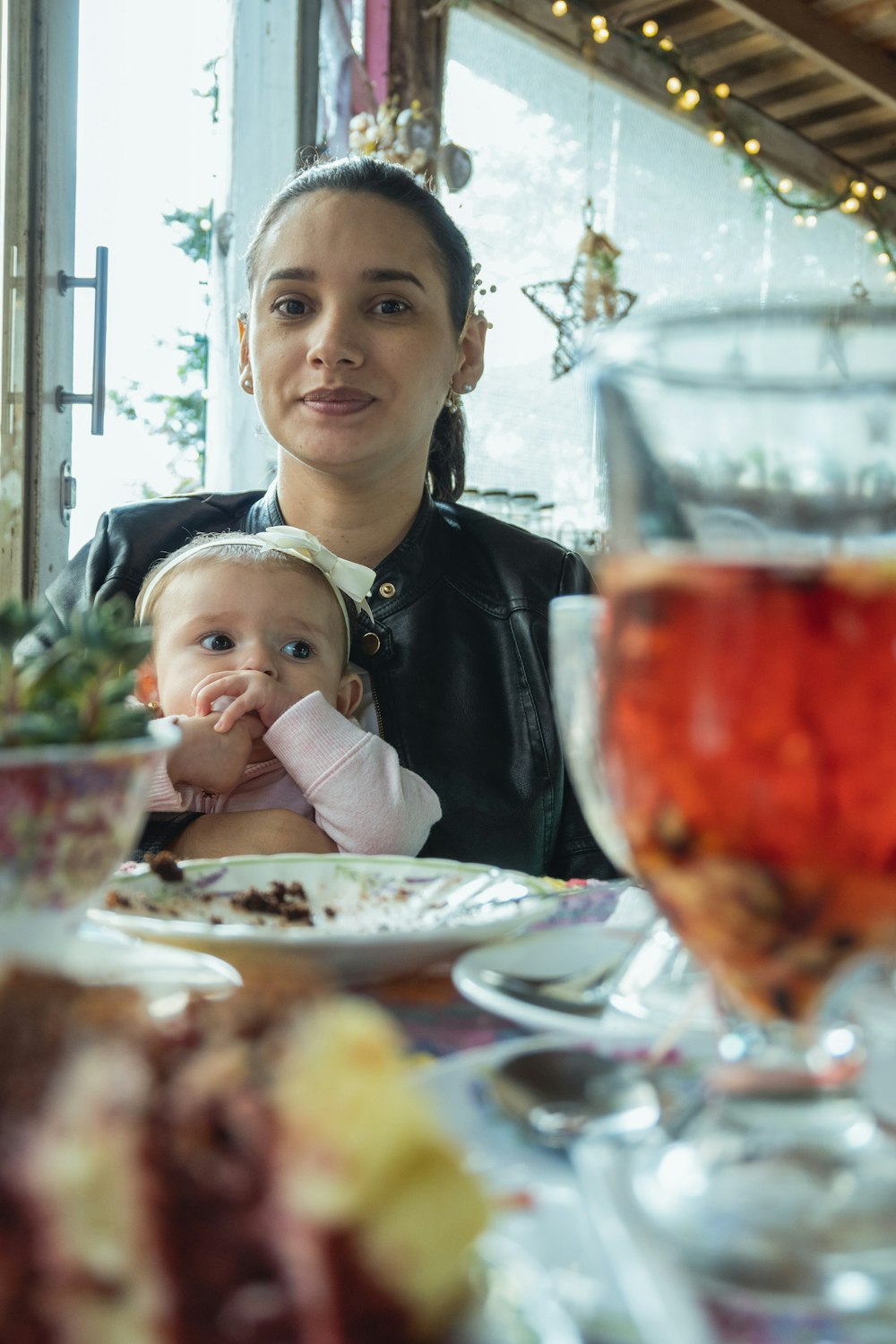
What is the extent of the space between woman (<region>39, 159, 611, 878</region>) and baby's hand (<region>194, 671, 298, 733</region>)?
24 centimetres

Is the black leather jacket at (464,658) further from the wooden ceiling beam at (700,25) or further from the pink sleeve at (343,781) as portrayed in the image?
the wooden ceiling beam at (700,25)

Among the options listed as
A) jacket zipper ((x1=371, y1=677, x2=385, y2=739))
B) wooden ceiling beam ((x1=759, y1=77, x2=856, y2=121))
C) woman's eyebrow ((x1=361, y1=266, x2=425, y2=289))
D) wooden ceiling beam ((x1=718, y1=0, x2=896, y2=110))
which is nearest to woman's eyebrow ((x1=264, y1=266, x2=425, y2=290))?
woman's eyebrow ((x1=361, y1=266, x2=425, y2=289))

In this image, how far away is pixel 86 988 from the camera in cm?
33

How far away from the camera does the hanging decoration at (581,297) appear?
440cm

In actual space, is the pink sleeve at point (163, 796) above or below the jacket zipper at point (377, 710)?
below

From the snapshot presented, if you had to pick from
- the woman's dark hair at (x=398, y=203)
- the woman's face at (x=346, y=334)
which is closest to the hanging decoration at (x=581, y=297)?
the woman's dark hair at (x=398, y=203)

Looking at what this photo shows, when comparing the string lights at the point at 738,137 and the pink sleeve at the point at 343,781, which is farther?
the string lights at the point at 738,137

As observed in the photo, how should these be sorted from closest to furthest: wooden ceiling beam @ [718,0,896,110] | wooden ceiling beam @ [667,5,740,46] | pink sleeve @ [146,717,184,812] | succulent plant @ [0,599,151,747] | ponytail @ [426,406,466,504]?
succulent plant @ [0,599,151,747] → pink sleeve @ [146,717,184,812] → ponytail @ [426,406,466,504] → wooden ceiling beam @ [718,0,896,110] → wooden ceiling beam @ [667,5,740,46]

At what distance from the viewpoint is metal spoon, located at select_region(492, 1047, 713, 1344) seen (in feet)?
0.87

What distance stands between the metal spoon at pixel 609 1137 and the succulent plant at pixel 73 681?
21 cm

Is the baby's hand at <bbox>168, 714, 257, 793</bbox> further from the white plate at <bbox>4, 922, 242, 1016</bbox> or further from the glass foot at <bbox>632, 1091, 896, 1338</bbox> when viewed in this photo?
the glass foot at <bbox>632, 1091, 896, 1338</bbox>

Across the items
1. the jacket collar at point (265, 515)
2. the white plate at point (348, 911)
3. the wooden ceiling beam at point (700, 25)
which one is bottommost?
the white plate at point (348, 911)

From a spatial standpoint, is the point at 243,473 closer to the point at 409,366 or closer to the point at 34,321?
the point at 34,321

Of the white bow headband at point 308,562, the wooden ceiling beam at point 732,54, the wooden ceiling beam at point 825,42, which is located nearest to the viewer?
the white bow headband at point 308,562
